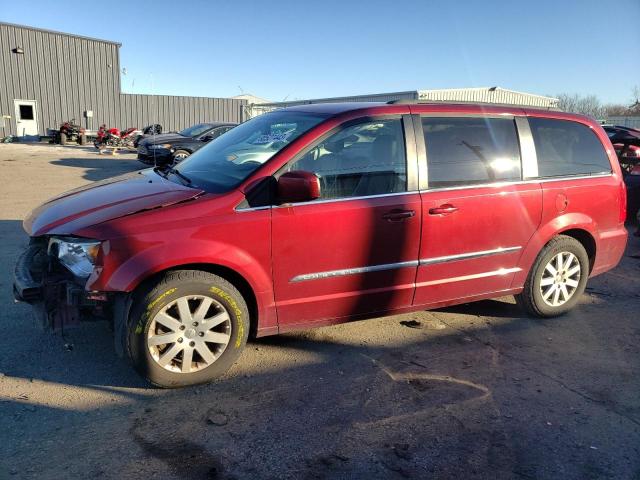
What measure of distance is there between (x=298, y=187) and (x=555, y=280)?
2.78 m

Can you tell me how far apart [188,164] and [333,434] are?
2.50 metres

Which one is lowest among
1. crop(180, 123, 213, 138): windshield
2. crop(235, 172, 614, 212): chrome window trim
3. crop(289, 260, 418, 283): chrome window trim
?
crop(289, 260, 418, 283): chrome window trim

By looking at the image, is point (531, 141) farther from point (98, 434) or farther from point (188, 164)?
point (98, 434)

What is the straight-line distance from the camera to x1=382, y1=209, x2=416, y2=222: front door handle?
3.65 metres

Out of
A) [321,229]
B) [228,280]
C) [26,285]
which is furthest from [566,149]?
[26,285]

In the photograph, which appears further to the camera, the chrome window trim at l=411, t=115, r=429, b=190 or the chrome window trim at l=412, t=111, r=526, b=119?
the chrome window trim at l=412, t=111, r=526, b=119

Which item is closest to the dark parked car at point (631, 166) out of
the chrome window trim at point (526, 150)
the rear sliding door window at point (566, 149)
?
the rear sliding door window at point (566, 149)

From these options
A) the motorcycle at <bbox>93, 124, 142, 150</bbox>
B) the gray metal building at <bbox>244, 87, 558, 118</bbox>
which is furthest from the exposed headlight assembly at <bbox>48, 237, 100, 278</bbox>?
the motorcycle at <bbox>93, 124, 142, 150</bbox>

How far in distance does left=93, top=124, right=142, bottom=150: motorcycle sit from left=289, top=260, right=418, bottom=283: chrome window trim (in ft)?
74.4

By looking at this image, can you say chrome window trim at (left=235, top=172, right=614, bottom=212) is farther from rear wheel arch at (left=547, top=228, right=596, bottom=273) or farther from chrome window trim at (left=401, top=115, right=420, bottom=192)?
rear wheel arch at (left=547, top=228, right=596, bottom=273)

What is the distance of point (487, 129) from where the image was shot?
13.8 feet

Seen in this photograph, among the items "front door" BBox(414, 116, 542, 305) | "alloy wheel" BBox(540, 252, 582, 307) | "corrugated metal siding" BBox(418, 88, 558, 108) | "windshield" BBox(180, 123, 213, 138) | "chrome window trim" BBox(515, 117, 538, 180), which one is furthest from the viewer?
"corrugated metal siding" BBox(418, 88, 558, 108)

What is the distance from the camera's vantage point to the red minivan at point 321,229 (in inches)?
124

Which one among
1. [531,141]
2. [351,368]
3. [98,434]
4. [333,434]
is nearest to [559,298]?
[531,141]
